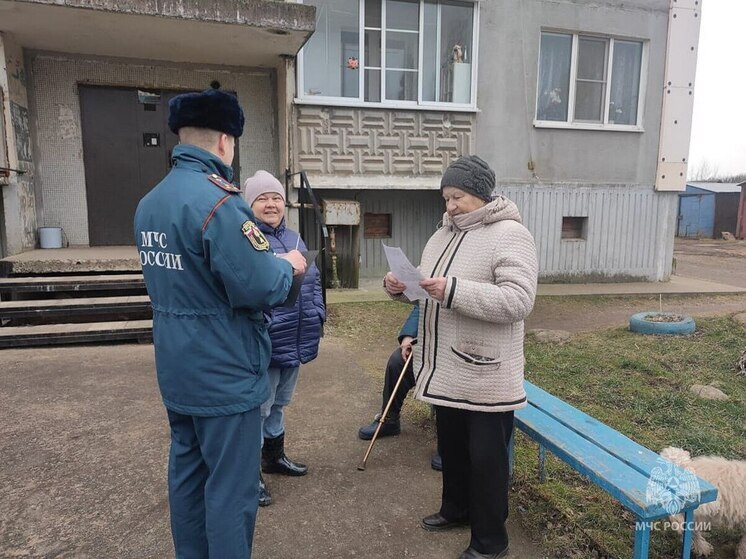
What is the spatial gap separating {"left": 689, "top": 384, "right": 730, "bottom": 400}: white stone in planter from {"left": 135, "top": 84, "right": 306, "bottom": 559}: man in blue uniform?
364cm

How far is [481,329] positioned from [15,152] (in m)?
6.83

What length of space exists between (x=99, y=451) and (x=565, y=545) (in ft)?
8.44

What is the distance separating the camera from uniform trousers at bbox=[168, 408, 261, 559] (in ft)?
5.85

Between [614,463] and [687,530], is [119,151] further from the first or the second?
[687,530]

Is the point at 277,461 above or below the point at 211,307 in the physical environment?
below

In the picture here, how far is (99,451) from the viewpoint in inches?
123

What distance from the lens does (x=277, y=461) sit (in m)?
2.92

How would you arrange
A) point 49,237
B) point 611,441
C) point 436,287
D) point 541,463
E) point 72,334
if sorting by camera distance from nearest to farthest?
point 436,287
point 611,441
point 541,463
point 72,334
point 49,237

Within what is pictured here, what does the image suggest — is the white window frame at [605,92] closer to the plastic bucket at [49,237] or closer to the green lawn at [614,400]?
the green lawn at [614,400]

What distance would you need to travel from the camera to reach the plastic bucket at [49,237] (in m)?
7.29

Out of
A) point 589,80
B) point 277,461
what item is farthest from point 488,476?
point 589,80

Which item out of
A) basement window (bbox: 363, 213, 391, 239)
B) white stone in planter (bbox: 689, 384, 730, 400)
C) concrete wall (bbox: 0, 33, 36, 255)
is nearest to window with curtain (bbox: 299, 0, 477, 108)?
basement window (bbox: 363, 213, 391, 239)

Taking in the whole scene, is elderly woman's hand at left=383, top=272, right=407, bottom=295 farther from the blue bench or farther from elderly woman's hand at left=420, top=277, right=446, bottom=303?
the blue bench

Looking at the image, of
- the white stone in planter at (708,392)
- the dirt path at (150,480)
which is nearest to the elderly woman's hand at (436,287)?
the dirt path at (150,480)
